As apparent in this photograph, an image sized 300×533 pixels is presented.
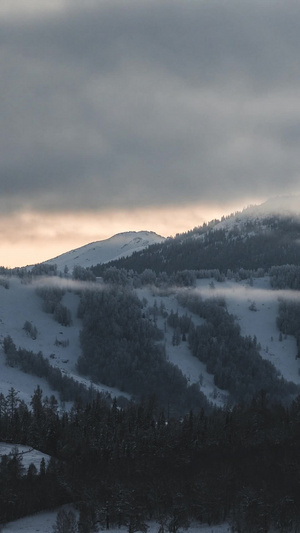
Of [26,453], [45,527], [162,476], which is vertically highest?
[26,453]

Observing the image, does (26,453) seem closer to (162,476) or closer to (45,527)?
(162,476)

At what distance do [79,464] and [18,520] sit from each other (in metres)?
27.8

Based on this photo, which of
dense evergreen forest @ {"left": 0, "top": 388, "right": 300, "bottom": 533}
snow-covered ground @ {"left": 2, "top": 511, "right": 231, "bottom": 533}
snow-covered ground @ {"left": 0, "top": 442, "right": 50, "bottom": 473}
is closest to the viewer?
snow-covered ground @ {"left": 2, "top": 511, "right": 231, "bottom": 533}

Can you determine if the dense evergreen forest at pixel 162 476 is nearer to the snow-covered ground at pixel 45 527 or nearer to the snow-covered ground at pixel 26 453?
the snow-covered ground at pixel 45 527

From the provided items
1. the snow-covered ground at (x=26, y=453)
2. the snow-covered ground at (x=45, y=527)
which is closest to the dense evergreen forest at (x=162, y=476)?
the snow-covered ground at (x=45, y=527)

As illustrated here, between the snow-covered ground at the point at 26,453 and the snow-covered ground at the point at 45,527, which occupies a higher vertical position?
the snow-covered ground at the point at 26,453

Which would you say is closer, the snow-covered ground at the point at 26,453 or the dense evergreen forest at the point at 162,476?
the dense evergreen forest at the point at 162,476

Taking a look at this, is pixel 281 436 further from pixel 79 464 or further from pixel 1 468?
pixel 1 468

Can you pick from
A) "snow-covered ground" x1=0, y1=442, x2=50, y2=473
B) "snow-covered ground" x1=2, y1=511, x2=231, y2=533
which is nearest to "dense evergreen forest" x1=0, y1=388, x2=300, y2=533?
"snow-covered ground" x1=2, y1=511, x2=231, y2=533

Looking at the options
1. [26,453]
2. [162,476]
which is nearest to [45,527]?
[162,476]

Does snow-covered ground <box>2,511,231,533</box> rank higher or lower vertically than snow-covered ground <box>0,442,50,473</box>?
lower

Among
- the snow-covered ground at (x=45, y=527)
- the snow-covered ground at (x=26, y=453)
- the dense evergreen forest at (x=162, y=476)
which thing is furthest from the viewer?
the snow-covered ground at (x=26, y=453)

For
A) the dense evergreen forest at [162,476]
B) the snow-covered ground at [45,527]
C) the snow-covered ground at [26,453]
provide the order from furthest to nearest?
1. the snow-covered ground at [26,453]
2. the dense evergreen forest at [162,476]
3. the snow-covered ground at [45,527]

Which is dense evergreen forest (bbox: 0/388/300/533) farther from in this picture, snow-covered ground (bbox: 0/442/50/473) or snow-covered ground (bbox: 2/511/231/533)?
snow-covered ground (bbox: 0/442/50/473)
